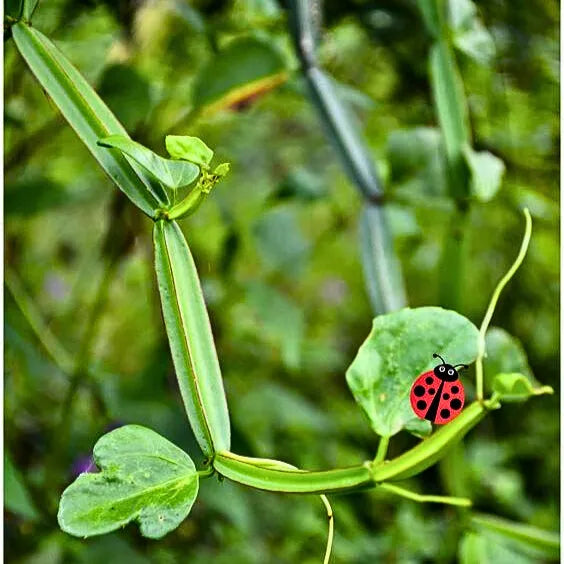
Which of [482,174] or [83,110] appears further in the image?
[482,174]

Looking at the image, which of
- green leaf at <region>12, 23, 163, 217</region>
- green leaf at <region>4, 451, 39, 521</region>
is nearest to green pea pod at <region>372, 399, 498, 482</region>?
green leaf at <region>12, 23, 163, 217</region>

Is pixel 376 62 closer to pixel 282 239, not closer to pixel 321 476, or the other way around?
pixel 282 239

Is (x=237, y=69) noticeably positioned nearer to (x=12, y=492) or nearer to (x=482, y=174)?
(x=482, y=174)

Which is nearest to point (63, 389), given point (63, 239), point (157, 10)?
point (63, 239)

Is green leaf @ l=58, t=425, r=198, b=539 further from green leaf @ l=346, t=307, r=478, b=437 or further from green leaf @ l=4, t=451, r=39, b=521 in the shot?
green leaf @ l=4, t=451, r=39, b=521

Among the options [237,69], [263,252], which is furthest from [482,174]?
[263,252]
